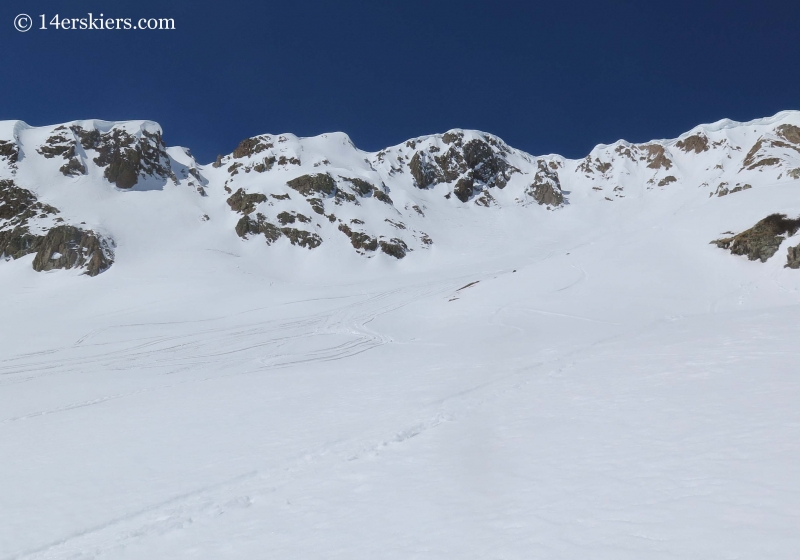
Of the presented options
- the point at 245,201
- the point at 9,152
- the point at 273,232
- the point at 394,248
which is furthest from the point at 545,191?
the point at 9,152

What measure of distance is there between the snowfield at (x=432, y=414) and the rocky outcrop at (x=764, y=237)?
0.43 m

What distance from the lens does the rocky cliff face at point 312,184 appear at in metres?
56.2

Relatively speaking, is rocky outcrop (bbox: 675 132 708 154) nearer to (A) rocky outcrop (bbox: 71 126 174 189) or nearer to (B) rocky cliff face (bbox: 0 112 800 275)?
(B) rocky cliff face (bbox: 0 112 800 275)

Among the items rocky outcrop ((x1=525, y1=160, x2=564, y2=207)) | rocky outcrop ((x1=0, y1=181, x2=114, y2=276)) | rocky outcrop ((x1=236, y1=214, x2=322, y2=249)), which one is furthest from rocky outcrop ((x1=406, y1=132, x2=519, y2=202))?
rocky outcrop ((x1=0, y1=181, x2=114, y2=276))

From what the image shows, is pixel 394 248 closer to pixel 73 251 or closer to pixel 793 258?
pixel 73 251

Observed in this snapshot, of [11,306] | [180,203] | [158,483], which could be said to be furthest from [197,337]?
[180,203]

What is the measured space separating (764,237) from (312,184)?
210 feet

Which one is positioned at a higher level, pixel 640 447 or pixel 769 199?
pixel 769 199

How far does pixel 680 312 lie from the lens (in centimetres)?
2027

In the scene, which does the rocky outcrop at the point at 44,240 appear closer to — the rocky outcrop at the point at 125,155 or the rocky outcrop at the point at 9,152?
the rocky outcrop at the point at 9,152

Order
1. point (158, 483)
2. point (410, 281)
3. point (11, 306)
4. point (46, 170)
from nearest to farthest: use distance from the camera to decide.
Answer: point (158, 483) < point (11, 306) < point (410, 281) < point (46, 170)

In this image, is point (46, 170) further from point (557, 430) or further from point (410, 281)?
point (557, 430)

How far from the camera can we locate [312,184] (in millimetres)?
75625

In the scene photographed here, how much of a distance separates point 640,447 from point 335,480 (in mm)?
4050
